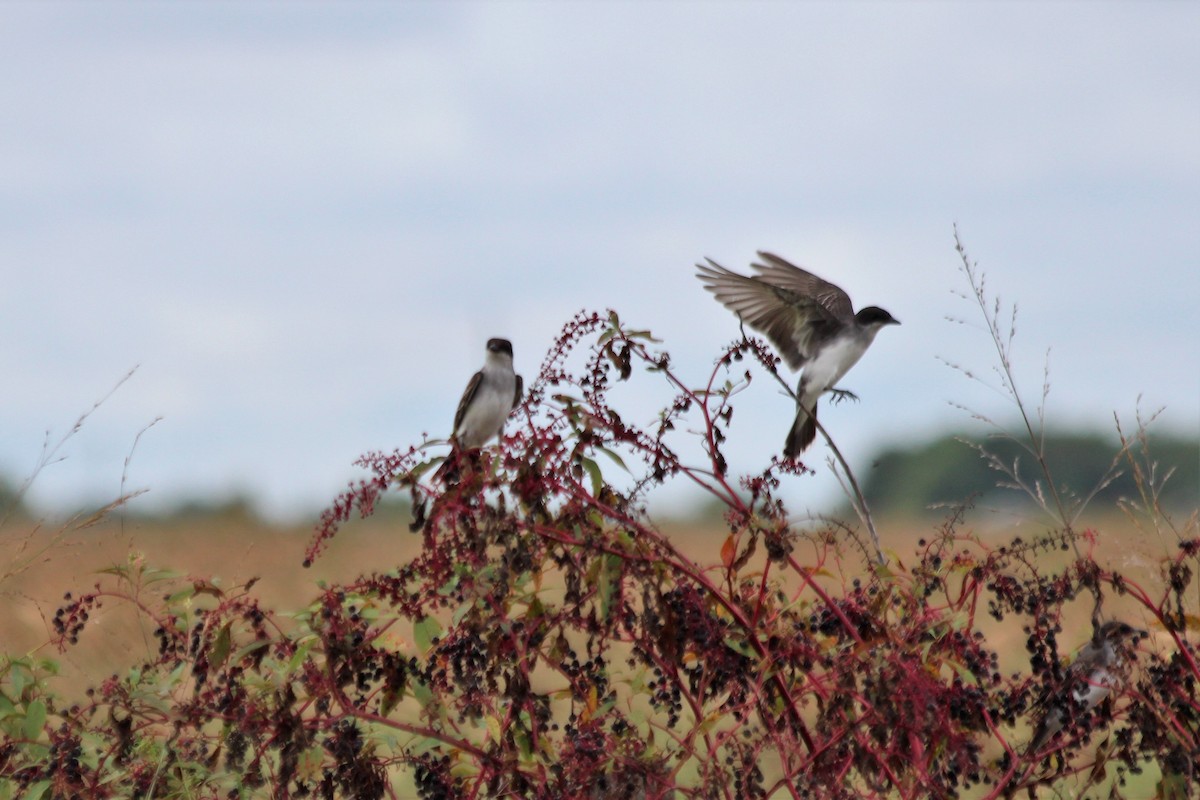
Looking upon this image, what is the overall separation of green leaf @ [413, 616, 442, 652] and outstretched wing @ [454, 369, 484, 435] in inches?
115

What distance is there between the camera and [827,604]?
286 centimetres

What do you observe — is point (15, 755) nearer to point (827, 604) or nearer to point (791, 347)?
point (827, 604)

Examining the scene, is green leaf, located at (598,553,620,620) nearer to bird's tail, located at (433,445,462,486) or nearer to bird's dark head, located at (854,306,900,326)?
bird's tail, located at (433,445,462,486)

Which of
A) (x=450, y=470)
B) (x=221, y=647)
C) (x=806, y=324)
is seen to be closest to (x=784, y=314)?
(x=806, y=324)

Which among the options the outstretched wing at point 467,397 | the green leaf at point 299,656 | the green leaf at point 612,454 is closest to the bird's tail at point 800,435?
the outstretched wing at point 467,397

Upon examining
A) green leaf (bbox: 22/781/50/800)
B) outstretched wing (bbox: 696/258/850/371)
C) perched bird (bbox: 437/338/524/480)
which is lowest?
green leaf (bbox: 22/781/50/800)

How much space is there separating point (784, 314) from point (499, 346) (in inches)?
52.5

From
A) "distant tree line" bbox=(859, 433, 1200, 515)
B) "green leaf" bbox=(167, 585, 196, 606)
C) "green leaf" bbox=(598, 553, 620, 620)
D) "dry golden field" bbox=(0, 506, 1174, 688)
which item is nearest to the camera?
"green leaf" bbox=(598, 553, 620, 620)

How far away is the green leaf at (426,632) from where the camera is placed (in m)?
2.72

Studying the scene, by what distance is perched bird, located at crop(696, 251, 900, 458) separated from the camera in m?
6.23

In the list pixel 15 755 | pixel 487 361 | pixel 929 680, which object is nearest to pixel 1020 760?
pixel 929 680

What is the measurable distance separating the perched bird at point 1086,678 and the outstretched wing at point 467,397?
307cm

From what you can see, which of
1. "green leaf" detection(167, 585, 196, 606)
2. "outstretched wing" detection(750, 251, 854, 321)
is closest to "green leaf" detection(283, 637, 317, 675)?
"green leaf" detection(167, 585, 196, 606)

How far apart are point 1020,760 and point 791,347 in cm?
393
